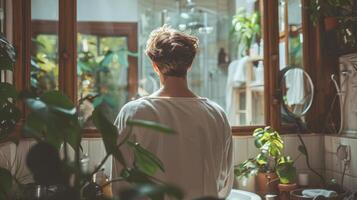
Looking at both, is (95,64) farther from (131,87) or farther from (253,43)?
(253,43)

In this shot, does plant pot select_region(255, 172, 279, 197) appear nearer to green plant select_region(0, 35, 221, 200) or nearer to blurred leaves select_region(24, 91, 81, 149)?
green plant select_region(0, 35, 221, 200)

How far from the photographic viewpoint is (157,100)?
1242 millimetres

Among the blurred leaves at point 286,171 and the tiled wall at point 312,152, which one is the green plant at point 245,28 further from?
the blurred leaves at point 286,171

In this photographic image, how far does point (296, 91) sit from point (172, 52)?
1.20m

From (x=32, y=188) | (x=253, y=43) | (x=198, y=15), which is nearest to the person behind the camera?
(x=32, y=188)

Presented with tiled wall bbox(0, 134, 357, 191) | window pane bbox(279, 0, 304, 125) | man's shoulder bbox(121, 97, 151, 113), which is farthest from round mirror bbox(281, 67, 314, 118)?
man's shoulder bbox(121, 97, 151, 113)

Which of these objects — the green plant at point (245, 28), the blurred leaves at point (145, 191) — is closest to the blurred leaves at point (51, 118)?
the blurred leaves at point (145, 191)

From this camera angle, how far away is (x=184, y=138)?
48.4 inches

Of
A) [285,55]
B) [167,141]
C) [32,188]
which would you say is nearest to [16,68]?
[32,188]

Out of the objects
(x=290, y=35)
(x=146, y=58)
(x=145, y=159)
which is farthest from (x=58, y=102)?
(x=146, y=58)

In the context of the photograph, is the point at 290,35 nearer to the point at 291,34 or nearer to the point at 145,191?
the point at 291,34

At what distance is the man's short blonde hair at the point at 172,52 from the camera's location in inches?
51.1

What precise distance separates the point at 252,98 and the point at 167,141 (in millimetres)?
Result: 1655

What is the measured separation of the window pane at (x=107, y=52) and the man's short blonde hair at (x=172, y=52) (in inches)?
71.1
